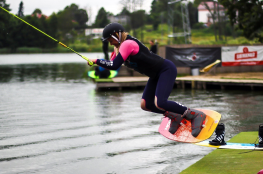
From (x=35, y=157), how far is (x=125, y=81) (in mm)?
12501

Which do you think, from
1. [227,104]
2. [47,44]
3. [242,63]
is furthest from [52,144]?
[47,44]

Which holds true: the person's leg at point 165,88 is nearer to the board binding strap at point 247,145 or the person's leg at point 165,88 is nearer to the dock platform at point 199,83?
the board binding strap at point 247,145

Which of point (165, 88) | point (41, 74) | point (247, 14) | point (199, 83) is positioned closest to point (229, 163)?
point (165, 88)

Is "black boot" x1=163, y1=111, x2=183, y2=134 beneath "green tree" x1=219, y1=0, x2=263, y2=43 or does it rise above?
beneath

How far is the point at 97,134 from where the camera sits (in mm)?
8086

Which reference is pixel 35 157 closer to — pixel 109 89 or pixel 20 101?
pixel 20 101

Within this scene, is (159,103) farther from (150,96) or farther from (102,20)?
(102,20)

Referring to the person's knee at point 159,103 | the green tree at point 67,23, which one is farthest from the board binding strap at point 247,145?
the green tree at point 67,23

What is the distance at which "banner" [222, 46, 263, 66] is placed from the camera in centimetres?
2205

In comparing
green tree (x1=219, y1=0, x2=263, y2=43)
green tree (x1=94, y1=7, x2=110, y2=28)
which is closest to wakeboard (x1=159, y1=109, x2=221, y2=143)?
green tree (x1=219, y1=0, x2=263, y2=43)

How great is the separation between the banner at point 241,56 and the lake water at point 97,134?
7717 millimetres

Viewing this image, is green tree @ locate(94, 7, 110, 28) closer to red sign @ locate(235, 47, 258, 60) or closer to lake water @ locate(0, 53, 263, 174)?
red sign @ locate(235, 47, 258, 60)

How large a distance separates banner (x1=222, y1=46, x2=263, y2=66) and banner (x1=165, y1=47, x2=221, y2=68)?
47cm

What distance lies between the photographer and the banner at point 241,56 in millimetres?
22048
